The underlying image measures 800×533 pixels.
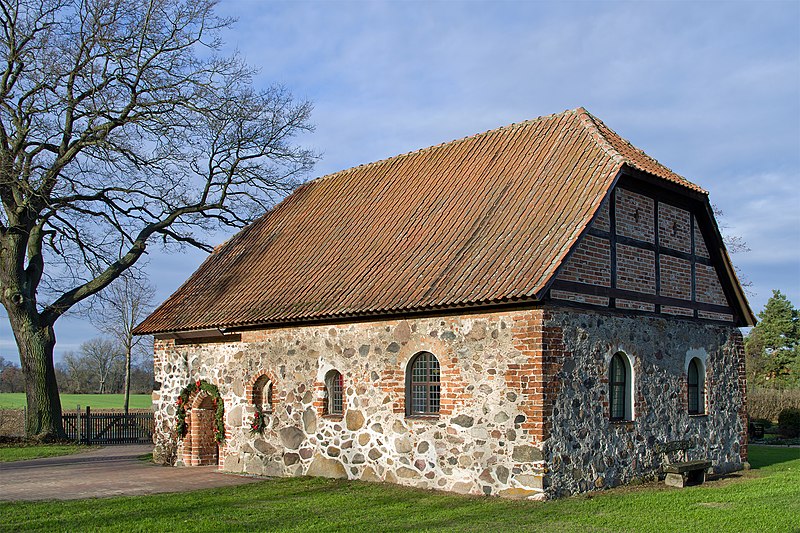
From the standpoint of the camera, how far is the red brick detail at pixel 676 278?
593 inches

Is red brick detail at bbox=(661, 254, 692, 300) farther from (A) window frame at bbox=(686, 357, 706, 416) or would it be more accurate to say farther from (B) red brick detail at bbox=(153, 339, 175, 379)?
(B) red brick detail at bbox=(153, 339, 175, 379)

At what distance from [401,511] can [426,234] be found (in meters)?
5.74

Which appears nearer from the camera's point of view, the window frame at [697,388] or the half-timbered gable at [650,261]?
the half-timbered gable at [650,261]

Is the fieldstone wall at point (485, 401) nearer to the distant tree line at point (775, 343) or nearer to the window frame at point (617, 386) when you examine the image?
the window frame at point (617, 386)

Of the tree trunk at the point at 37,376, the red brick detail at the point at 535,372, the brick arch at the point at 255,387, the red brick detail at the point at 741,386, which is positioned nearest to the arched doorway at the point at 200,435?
the brick arch at the point at 255,387

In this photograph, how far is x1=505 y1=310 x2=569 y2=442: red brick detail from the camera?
1185cm

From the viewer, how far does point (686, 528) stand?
390 inches

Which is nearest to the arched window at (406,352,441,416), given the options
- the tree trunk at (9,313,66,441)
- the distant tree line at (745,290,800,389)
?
the tree trunk at (9,313,66,441)

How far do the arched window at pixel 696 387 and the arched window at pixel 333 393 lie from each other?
7088mm

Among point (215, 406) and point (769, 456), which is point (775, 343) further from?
point (215, 406)

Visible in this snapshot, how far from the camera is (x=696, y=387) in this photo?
52.7 feet

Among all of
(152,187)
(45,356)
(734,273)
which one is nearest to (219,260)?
(152,187)

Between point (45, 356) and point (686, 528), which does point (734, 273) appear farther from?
point (45, 356)

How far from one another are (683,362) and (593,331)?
3.33 meters
